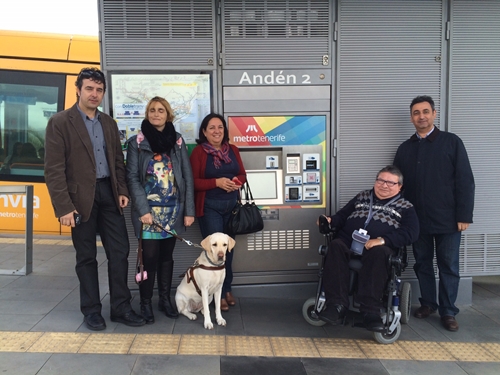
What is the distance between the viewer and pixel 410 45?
185 inches

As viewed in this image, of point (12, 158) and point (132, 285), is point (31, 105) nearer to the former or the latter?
point (12, 158)

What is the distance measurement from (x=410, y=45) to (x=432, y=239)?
218 cm

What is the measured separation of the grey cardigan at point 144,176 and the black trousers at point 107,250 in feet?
0.62

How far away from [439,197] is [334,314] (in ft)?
5.42

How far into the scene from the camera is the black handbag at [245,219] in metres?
4.25

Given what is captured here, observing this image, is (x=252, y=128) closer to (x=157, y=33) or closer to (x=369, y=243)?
(x=157, y=33)

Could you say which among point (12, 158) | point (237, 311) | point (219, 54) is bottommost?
point (237, 311)

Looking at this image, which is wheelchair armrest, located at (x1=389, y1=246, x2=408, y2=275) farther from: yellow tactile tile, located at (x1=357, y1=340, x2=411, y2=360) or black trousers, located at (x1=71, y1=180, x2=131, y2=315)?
black trousers, located at (x1=71, y1=180, x2=131, y2=315)

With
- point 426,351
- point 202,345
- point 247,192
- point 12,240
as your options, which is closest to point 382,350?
point 426,351

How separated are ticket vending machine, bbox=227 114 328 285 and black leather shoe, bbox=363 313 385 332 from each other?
126 centimetres

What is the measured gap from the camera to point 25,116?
6852 mm

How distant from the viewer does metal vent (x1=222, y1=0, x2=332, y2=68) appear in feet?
15.0

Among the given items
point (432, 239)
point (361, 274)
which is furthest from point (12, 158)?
point (432, 239)

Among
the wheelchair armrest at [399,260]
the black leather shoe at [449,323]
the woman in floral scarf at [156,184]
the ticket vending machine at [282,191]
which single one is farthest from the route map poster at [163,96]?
the black leather shoe at [449,323]
